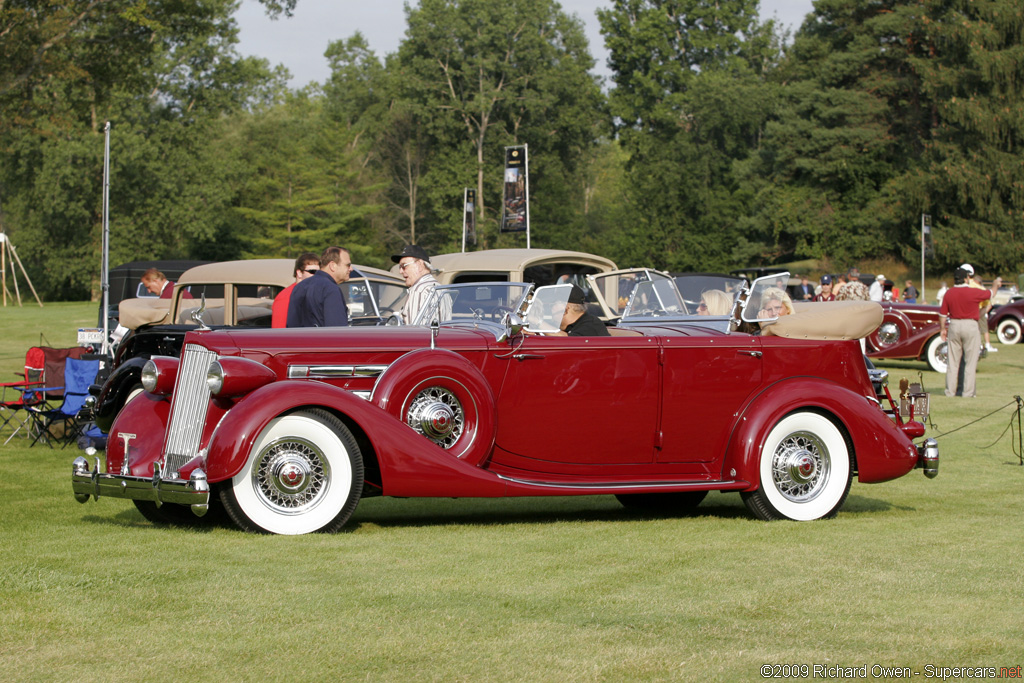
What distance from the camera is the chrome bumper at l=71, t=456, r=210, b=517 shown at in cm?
551

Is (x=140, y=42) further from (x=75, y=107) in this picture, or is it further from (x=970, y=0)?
(x=970, y=0)

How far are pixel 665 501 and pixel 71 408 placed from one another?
649 cm

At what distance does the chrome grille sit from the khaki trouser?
12154 millimetres

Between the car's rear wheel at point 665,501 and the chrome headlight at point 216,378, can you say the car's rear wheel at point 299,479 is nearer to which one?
the chrome headlight at point 216,378

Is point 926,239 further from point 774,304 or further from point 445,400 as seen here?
point 445,400

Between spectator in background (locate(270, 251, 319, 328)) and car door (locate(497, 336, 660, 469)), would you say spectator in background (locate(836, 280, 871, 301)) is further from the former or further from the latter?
car door (locate(497, 336, 660, 469))

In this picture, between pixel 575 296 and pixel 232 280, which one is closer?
pixel 575 296

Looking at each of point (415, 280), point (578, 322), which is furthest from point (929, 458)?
point (415, 280)

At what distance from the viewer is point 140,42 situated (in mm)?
21578

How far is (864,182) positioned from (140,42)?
135 ft

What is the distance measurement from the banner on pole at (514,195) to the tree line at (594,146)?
21866 millimetres

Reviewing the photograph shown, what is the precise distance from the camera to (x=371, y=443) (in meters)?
5.95

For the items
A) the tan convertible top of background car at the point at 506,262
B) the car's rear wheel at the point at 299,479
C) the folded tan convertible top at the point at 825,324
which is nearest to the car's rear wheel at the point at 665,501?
the folded tan convertible top at the point at 825,324

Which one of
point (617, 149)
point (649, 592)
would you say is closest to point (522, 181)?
point (649, 592)
